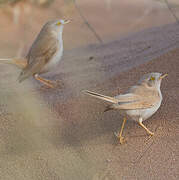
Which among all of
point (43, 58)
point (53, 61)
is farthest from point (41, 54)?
point (53, 61)

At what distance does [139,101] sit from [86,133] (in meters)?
0.63

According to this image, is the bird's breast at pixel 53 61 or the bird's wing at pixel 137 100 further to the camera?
the bird's breast at pixel 53 61

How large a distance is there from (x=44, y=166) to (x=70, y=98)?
1.16 metres

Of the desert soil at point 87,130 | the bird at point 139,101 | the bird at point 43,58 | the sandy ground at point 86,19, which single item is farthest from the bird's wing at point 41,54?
the sandy ground at point 86,19

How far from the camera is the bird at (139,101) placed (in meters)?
3.12

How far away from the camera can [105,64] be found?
5.28m

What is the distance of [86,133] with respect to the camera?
11.2 feet

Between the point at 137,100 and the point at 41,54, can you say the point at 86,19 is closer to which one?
the point at 41,54

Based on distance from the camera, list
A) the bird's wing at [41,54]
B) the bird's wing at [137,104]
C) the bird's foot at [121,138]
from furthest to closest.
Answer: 1. the bird's wing at [41,54]
2. the bird's foot at [121,138]
3. the bird's wing at [137,104]

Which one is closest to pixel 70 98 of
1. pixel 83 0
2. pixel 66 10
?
pixel 66 10

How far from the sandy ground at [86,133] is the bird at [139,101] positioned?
172 mm

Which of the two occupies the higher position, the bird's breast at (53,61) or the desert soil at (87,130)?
the desert soil at (87,130)

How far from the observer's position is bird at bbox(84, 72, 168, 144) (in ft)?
10.2

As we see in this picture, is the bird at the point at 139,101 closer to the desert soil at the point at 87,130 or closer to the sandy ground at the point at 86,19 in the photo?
the desert soil at the point at 87,130
